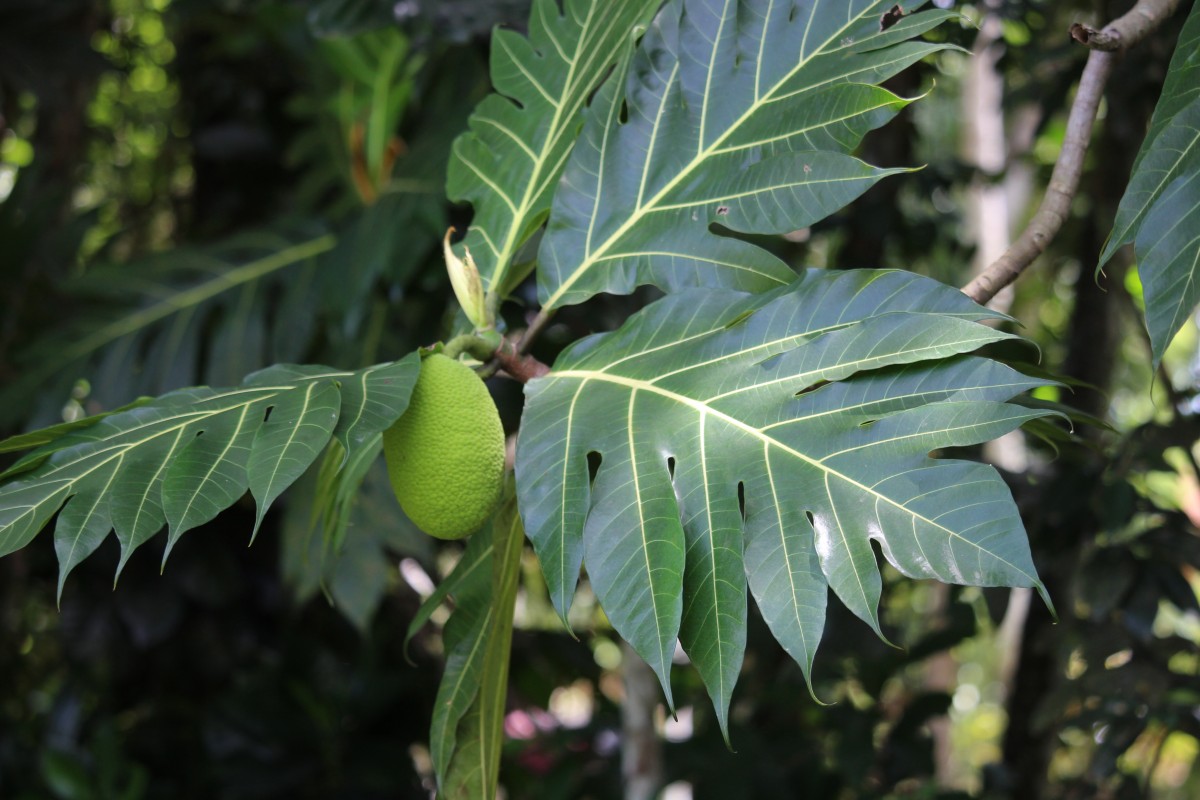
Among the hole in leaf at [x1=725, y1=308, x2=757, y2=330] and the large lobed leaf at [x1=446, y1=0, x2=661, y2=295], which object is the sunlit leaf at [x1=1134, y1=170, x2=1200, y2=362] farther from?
the large lobed leaf at [x1=446, y1=0, x2=661, y2=295]

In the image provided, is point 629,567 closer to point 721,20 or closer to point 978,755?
point 721,20

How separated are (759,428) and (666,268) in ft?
0.52

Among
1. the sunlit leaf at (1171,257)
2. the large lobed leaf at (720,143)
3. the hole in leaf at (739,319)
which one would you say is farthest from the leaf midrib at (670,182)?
the sunlit leaf at (1171,257)

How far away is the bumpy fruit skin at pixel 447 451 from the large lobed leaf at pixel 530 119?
14 centimetres

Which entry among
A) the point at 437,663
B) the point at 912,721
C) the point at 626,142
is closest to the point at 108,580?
the point at 437,663

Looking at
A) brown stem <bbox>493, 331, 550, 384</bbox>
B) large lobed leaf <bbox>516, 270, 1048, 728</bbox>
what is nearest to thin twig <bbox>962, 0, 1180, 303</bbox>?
large lobed leaf <bbox>516, 270, 1048, 728</bbox>

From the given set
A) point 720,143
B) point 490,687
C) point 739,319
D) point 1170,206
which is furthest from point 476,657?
point 1170,206

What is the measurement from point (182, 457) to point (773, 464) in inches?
13.3

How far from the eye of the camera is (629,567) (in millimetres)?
576

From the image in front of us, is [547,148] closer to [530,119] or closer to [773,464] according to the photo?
[530,119]

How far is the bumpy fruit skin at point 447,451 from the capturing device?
0.62 m

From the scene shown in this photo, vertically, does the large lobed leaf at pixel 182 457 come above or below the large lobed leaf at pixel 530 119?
below

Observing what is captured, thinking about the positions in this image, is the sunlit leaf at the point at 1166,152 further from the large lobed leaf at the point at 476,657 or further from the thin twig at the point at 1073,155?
the large lobed leaf at the point at 476,657

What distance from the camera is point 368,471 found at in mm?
1288
